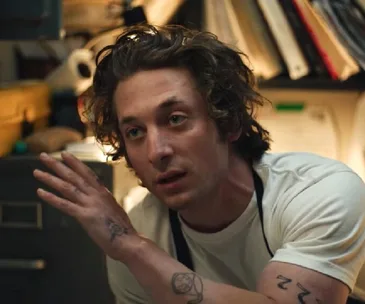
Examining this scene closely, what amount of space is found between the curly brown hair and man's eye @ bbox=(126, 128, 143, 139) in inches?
4.3

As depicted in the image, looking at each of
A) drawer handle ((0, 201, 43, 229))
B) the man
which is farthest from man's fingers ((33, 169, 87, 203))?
drawer handle ((0, 201, 43, 229))

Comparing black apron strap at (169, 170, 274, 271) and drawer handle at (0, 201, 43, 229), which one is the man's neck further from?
drawer handle at (0, 201, 43, 229)

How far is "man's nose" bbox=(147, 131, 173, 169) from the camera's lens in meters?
1.02

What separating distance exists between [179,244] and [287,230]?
27 cm

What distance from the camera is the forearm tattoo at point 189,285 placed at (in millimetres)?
939

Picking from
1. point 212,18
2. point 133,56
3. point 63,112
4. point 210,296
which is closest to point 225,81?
point 133,56

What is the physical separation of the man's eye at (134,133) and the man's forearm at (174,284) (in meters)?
0.21

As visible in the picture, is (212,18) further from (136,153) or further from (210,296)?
(210,296)

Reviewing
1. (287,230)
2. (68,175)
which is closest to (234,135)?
(287,230)

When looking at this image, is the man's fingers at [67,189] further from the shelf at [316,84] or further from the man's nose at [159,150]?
the shelf at [316,84]

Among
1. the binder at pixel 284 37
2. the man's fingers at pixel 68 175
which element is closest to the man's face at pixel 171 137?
the man's fingers at pixel 68 175

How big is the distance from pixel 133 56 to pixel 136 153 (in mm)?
192

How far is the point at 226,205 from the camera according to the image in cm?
117

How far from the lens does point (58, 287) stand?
5.28 ft
